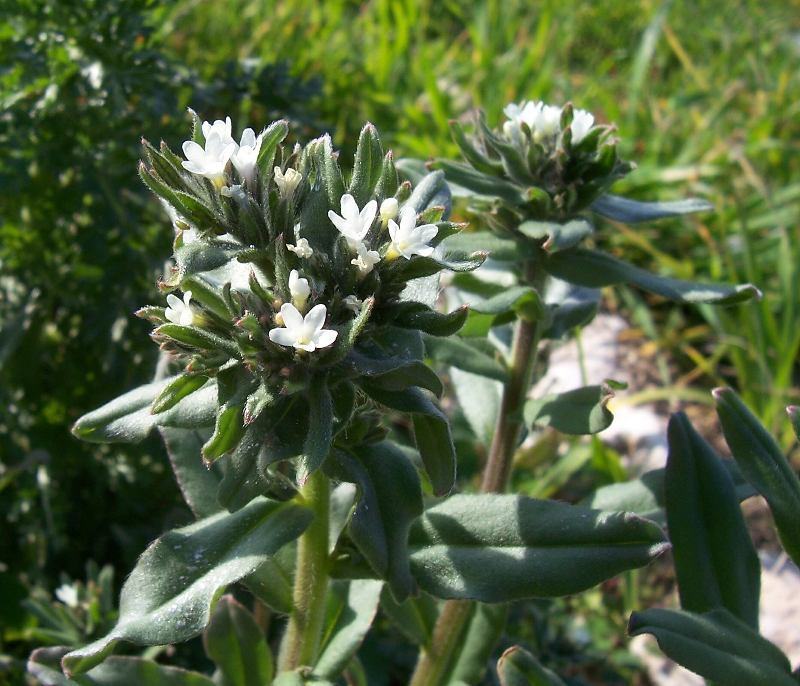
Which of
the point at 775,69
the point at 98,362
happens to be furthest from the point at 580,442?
the point at 775,69

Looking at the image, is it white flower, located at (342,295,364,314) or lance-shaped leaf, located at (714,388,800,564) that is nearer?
white flower, located at (342,295,364,314)

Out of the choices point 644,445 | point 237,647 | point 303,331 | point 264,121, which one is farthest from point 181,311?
point 644,445

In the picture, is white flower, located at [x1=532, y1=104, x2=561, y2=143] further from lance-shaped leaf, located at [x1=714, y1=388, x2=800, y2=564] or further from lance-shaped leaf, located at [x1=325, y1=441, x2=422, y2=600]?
lance-shaped leaf, located at [x1=325, y1=441, x2=422, y2=600]

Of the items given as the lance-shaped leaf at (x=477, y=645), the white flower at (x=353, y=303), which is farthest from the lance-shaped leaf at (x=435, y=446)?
the lance-shaped leaf at (x=477, y=645)

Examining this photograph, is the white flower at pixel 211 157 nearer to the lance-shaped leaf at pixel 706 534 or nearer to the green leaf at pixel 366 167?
the green leaf at pixel 366 167

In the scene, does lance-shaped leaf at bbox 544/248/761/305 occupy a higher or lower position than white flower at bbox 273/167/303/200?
higher

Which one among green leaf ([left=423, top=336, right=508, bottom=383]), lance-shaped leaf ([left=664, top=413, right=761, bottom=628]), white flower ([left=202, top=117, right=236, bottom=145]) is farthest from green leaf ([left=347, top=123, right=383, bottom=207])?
lance-shaped leaf ([left=664, top=413, right=761, bottom=628])

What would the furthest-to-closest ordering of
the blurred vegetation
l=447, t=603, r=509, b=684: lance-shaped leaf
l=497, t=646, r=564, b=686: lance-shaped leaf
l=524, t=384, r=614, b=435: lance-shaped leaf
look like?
1. the blurred vegetation
2. l=447, t=603, r=509, b=684: lance-shaped leaf
3. l=524, t=384, r=614, b=435: lance-shaped leaf
4. l=497, t=646, r=564, b=686: lance-shaped leaf

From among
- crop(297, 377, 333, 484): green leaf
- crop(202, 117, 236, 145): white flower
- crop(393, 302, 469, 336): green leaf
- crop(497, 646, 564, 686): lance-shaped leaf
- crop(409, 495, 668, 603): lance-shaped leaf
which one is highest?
crop(202, 117, 236, 145): white flower
